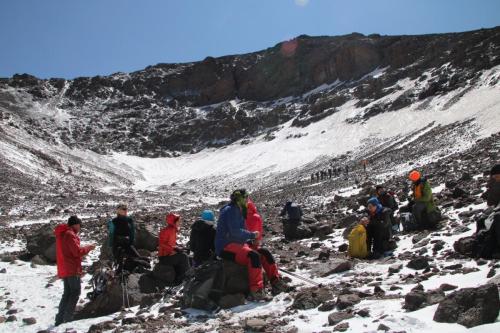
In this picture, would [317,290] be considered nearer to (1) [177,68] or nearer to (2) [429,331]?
(2) [429,331]

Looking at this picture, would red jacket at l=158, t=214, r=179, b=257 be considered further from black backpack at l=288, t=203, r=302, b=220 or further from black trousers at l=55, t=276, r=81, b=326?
black backpack at l=288, t=203, r=302, b=220

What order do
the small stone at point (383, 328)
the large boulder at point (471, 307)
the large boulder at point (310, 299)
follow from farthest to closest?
the large boulder at point (310, 299), the small stone at point (383, 328), the large boulder at point (471, 307)

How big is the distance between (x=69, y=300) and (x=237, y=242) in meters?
3.50

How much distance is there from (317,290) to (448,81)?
6811cm

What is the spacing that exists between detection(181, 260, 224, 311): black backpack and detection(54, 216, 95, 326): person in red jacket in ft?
7.45

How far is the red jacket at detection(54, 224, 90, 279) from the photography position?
341 inches

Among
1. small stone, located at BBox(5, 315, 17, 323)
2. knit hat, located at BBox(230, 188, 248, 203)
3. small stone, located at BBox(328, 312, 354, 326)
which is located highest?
knit hat, located at BBox(230, 188, 248, 203)

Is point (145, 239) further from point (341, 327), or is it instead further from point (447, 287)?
point (447, 287)

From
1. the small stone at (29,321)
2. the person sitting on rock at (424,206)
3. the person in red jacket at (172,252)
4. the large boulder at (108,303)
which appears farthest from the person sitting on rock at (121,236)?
the person sitting on rock at (424,206)

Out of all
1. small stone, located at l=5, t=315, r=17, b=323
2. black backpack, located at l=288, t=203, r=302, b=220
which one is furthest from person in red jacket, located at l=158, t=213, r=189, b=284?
black backpack, located at l=288, t=203, r=302, b=220

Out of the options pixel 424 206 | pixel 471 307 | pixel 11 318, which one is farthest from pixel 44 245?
pixel 471 307

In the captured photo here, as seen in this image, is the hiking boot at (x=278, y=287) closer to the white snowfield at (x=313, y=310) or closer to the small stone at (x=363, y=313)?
Answer: the white snowfield at (x=313, y=310)

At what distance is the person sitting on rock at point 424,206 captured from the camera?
444 inches

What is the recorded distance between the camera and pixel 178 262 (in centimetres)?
1040
